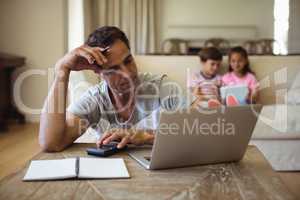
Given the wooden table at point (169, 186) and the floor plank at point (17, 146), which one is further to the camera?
the floor plank at point (17, 146)

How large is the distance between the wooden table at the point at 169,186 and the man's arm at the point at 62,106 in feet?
0.83

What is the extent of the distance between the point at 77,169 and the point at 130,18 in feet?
16.7

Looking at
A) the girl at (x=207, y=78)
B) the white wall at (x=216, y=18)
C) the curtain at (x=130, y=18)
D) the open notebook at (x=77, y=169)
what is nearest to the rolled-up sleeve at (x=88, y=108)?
the open notebook at (x=77, y=169)

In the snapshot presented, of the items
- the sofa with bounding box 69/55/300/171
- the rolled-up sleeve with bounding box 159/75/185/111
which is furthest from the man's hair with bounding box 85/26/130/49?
the sofa with bounding box 69/55/300/171

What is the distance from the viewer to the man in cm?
121

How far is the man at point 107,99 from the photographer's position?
1212mm

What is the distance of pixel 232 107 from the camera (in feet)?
3.12

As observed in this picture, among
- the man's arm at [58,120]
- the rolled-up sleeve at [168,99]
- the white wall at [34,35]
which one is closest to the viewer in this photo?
the man's arm at [58,120]

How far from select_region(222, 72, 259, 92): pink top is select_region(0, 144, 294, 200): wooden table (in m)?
2.31

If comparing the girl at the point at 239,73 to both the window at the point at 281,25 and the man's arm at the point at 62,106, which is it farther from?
the window at the point at 281,25

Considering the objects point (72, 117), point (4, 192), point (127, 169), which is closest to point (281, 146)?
point (72, 117)

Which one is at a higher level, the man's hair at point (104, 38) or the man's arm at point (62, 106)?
the man's hair at point (104, 38)

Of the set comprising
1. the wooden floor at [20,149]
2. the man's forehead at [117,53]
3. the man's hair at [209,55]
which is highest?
the man's hair at [209,55]

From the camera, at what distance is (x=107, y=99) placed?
1.42 meters
